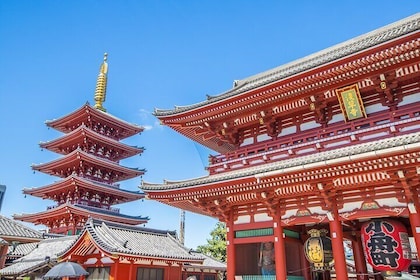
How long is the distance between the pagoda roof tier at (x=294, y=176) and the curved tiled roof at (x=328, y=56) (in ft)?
9.94

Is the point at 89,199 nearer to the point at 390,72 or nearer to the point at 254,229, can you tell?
the point at 254,229

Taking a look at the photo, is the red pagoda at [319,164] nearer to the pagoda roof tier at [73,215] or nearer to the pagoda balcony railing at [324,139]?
the pagoda balcony railing at [324,139]

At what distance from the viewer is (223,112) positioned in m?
13.4

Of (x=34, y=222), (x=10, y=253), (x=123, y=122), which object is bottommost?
(x=10, y=253)

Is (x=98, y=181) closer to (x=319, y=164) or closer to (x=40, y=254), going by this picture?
(x=40, y=254)

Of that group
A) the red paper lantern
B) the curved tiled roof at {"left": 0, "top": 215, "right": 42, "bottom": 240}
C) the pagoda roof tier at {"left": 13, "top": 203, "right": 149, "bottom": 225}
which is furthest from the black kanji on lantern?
the pagoda roof tier at {"left": 13, "top": 203, "right": 149, "bottom": 225}

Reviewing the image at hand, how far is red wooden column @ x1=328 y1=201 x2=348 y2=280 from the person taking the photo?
32.9 ft

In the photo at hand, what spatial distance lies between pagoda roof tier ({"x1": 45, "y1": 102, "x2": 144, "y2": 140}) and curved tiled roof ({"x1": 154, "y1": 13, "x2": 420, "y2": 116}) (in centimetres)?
1972

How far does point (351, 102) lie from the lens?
37.1ft

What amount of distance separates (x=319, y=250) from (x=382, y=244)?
6.99 ft

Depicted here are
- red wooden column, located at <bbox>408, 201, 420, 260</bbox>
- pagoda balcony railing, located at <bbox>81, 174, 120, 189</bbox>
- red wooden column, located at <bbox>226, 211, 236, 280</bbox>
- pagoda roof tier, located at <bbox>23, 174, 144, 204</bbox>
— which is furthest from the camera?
pagoda balcony railing, located at <bbox>81, 174, 120, 189</bbox>

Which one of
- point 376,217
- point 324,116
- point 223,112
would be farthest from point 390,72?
point 223,112

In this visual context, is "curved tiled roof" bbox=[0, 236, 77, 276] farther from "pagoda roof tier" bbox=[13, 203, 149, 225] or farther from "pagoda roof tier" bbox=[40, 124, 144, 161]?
"pagoda roof tier" bbox=[40, 124, 144, 161]

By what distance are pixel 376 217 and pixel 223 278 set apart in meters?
25.4
